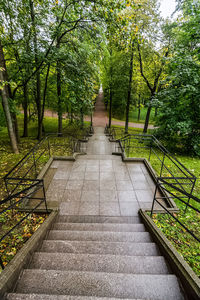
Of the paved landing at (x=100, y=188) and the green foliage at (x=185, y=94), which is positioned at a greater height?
the green foliage at (x=185, y=94)

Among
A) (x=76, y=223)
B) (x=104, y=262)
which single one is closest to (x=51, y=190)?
(x=76, y=223)

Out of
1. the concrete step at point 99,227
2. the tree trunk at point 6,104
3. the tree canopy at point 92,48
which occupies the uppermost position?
the tree canopy at point 92,48

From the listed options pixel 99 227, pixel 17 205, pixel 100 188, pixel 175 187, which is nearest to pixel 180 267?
pixel 175 187

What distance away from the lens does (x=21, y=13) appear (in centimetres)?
668

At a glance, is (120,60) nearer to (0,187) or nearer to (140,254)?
(0,187)

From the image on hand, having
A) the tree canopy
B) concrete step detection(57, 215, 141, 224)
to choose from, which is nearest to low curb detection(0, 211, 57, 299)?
concrete step detection(57, 215, 141, 224)

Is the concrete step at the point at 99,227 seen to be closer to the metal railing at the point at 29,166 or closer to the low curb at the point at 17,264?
the low curb at the point at 17,264

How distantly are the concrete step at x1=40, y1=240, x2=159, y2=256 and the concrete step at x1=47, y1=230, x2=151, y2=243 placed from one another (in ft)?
0.85

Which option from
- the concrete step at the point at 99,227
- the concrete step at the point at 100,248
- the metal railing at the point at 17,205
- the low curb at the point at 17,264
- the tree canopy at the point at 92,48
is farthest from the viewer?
the tree canopy at the point at 92,48

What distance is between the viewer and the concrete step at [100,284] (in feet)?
6.09

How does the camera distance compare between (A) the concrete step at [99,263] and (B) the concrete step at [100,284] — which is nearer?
(B) the concrete step at [100,284]

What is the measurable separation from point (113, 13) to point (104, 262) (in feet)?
24.0

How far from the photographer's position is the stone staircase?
6.10 ft

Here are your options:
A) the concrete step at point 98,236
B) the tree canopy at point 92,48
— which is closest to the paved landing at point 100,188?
the concrete step at point 98,236
